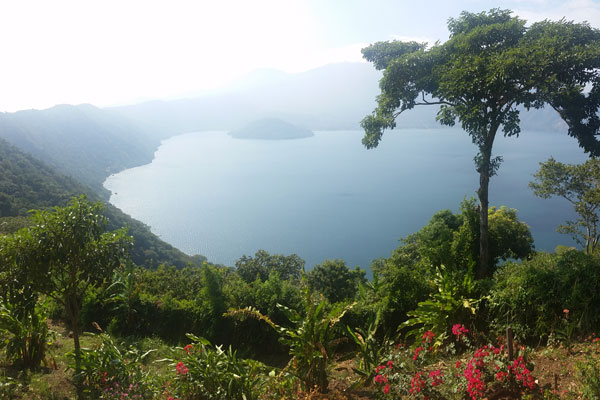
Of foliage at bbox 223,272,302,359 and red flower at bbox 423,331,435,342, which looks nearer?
red flower at bbox 423,331,435,342

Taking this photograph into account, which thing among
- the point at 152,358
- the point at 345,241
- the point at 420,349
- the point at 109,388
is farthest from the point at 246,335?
the point at 345,241

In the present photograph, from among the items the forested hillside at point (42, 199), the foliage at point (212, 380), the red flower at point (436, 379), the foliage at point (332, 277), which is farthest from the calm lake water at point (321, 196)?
the red flower at point (436, 379)

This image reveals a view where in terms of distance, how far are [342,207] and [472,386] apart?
91244 millimetres

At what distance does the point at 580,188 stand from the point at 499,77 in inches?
668

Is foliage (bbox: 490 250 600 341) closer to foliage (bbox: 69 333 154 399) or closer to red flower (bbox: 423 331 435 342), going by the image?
red flower (bbox: 423 331 435 342)

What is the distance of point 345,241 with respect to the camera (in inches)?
2884

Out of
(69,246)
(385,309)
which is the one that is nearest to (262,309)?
(385,309)

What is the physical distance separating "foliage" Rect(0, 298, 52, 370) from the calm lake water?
61.0m

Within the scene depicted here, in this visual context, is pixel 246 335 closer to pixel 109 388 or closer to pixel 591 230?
pixel 109 388

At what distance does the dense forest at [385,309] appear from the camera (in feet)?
11.2

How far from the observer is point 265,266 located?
2380cm

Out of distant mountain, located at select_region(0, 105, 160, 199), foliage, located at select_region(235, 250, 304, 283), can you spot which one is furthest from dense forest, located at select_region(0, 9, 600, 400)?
distant mountain, located at select_region(0, 105, 160, 199)

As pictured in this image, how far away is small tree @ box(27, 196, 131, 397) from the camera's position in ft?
12.0

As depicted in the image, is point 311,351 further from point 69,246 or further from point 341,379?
point 69,246
